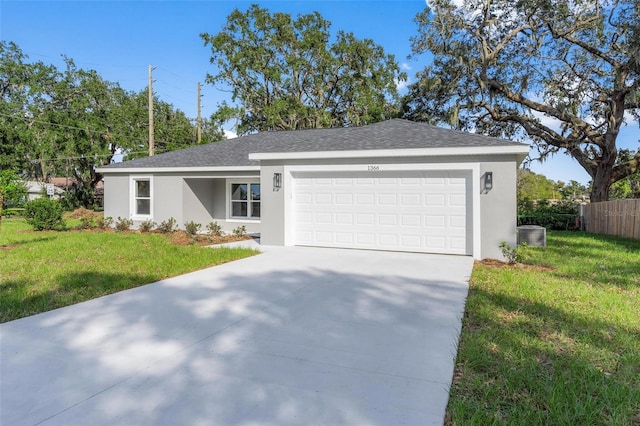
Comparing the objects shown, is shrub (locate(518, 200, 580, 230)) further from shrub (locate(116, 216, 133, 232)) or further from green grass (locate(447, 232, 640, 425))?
shrub (locate(116, 216, 133, 232))

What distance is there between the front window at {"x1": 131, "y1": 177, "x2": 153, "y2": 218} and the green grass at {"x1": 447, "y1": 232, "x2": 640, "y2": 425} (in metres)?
12.6

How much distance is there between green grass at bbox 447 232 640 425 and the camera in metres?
2.58

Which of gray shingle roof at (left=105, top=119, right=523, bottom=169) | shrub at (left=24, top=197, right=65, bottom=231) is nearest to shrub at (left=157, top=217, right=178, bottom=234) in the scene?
gray shingle roof at (left=105, top=119, right=523, bottom=169)

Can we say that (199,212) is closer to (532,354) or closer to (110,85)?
(532,354)

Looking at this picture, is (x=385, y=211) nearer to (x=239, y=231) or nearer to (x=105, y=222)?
(x=239, y=231)

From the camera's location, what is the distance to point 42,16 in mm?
13539

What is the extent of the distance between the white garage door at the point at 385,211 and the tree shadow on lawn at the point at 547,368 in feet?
14.3

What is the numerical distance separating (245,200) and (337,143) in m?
5.06

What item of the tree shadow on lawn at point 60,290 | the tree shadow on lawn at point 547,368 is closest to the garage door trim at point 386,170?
the tree shadow on lawn at point 547,368

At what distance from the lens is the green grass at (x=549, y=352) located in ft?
8.46

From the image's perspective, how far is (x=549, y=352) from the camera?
3.52 metres

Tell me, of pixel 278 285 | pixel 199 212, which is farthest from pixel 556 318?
pixel 199 212

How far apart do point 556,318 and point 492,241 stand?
4.22 m

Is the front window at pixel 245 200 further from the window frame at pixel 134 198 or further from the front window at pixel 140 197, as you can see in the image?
the front window at pixel 140 197
